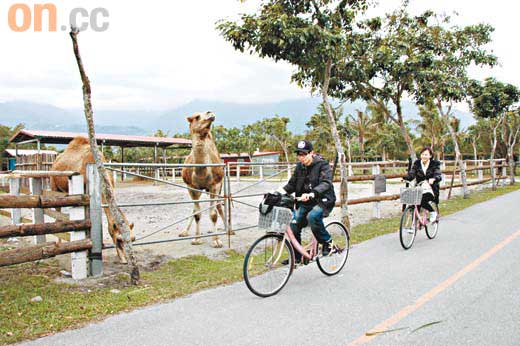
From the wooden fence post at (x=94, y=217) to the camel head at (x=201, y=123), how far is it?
9.30 ft

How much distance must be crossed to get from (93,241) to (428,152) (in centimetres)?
616

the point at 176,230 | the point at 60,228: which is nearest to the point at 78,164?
the point at 60,228

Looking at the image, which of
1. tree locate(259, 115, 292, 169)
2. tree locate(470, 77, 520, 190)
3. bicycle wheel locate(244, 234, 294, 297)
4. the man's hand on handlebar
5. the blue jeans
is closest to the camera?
bicycle wheel locate(244, 234, 294, 297)

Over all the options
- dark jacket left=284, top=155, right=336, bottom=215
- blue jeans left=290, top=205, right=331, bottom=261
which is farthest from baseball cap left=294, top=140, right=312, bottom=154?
blue jeans left=290, top=205, right=331, bottom=261

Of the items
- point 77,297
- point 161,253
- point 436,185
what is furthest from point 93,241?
point 436,185

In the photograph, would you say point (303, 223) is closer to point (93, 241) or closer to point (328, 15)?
point (93, 241)

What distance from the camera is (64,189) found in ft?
24.1

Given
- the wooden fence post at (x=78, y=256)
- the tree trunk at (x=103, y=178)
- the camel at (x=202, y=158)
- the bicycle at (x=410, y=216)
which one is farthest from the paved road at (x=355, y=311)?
the camel at (x=202, y=158)

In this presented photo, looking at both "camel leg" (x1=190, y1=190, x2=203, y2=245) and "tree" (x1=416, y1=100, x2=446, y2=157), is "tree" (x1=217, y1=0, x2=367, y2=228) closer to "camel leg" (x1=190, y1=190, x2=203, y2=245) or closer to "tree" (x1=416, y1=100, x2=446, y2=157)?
"camel leg" (x1=190, y1=190, x2=203, y2=245)

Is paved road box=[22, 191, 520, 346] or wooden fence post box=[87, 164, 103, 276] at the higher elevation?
wooden fence post box=[87, 164, 103, 276]

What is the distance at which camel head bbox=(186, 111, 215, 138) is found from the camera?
7.92 metres

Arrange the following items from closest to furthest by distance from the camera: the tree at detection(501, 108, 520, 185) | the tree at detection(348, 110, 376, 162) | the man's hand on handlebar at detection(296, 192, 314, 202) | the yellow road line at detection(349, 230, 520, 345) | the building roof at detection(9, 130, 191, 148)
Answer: the yellow road line at detection(349, 230, 520, 345), the man's hand on handlebar at detection(296, 192, 314, 202), the building roof at detection(9, 130, 191, 148), the tree at detection(501, 108, 520, 185), the tree at detection(348, 110, 376, 162)

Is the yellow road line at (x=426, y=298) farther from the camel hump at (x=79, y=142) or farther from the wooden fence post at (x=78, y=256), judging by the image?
the camel hump at (x=79, y=142)

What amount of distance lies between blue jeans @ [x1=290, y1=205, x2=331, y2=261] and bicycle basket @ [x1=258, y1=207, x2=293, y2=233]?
42cm
